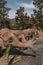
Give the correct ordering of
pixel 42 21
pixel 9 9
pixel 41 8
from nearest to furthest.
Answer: pixel 42 21
pixel 9 9
pixel 41 8

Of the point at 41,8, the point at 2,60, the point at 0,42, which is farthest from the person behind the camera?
the point at 41,8

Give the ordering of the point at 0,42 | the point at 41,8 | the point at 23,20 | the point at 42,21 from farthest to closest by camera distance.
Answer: the point at 41,8, the point at 42,21, the point at 23,20, the point at 0,42

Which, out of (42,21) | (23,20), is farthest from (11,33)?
(42,21)

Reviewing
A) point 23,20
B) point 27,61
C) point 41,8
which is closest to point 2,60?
point 27,61

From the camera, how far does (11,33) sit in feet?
29.4

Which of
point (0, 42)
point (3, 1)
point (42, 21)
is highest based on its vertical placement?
point (0, 42)

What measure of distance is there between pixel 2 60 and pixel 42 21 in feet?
81.2

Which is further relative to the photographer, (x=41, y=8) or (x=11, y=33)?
(x=41, y=8)

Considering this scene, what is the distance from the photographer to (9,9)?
36.5 m

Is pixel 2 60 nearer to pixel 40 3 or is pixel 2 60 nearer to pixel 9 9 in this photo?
pixel 9 9

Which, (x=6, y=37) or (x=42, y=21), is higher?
(x=6, y=37)

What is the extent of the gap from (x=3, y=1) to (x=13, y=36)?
27238 millimetres

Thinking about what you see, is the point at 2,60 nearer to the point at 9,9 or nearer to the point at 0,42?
the point at 0,42

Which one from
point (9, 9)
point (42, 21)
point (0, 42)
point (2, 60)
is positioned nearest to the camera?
point (0, 42)
